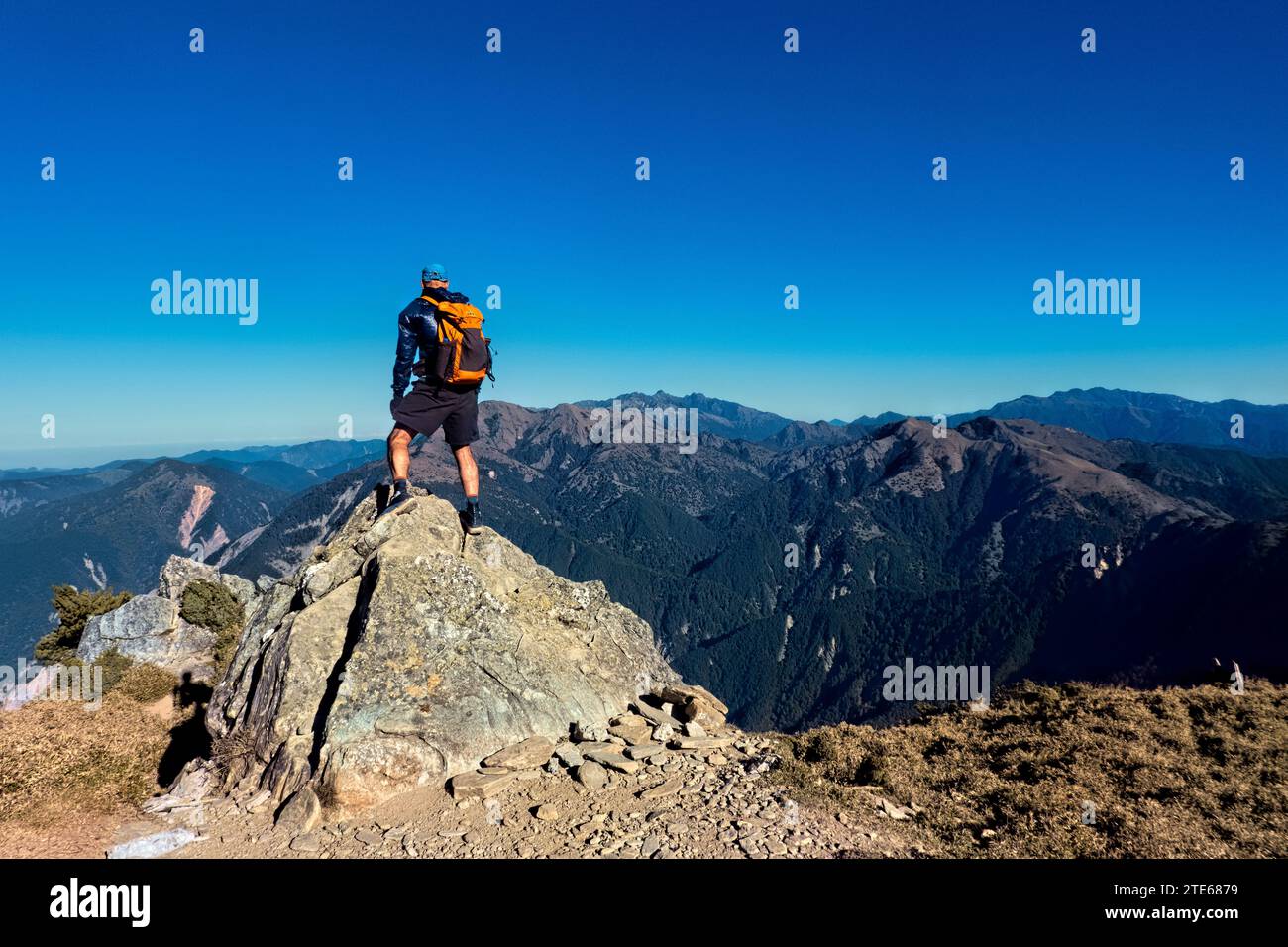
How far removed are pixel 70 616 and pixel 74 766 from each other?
4304 cm

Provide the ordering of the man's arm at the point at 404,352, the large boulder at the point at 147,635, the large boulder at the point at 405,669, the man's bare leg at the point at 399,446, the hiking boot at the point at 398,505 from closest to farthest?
the large boulder at the point at 405,669 → the man's arm at the point at 404,352 → the man's bare leg at the point at 399,446 → the hiking boot at the point at 398,505 → the large boulder at the point at 147,635

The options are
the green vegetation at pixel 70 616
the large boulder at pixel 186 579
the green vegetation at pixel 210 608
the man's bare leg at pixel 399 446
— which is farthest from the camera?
the green vegetation at pixel 70 616

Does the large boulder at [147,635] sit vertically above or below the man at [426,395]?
below

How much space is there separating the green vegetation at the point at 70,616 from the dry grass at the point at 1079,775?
50883 mm

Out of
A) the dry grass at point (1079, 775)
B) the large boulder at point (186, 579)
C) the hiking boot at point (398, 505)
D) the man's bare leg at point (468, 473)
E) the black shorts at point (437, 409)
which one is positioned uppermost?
the black shorts at point (437, 409)

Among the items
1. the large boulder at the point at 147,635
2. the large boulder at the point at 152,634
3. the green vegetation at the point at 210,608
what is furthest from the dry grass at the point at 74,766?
the green vegetation at the point at 210,608

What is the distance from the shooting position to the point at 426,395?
14.5 metres

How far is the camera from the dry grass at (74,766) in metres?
12.0

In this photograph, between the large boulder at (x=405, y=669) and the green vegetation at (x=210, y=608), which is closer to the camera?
the large boulder at (x=405, y=669)

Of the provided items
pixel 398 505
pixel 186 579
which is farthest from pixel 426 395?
pixel 186 579

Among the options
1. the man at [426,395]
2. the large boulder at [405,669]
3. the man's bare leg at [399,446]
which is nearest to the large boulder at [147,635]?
the large boulder at [405,669]

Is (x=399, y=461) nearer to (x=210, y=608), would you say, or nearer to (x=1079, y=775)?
(x=1079, y=775)

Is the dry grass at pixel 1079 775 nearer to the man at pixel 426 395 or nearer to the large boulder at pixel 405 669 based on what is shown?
the large boulder at pixel 405 669
